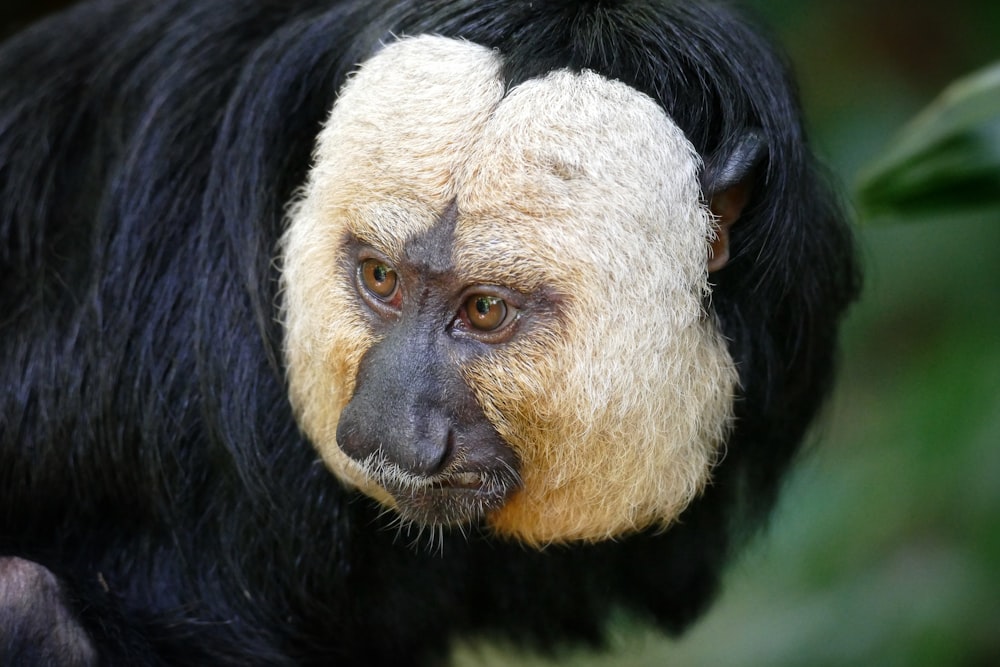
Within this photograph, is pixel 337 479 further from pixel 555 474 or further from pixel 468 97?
pixel 468 97

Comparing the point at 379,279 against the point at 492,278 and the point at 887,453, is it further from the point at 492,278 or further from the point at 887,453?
the point at 887,453

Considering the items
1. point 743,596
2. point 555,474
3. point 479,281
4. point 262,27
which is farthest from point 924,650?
point 262,27

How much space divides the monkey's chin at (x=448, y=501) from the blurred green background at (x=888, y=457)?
46.0 inches

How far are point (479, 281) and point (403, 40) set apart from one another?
21.8 inches

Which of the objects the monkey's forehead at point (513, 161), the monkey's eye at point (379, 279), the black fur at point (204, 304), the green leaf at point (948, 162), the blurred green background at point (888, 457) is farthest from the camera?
the blurred green background at point (888, 457)

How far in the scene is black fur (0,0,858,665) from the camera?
9.05ft

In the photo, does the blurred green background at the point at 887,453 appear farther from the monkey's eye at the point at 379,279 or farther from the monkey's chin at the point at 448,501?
the monkey's eye at the point at 379,279

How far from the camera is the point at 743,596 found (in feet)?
16.3

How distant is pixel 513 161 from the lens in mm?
2459

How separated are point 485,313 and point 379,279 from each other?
9.8 inches

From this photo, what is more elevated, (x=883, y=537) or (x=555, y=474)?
(x=555, y=474)

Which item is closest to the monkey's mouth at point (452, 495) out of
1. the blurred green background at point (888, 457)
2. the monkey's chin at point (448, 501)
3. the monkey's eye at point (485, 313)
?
the monkey's chin at point (448, 501)

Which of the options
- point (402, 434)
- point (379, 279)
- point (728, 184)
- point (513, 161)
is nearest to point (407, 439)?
point (402, 434)

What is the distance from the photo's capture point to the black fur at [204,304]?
2760 mm
